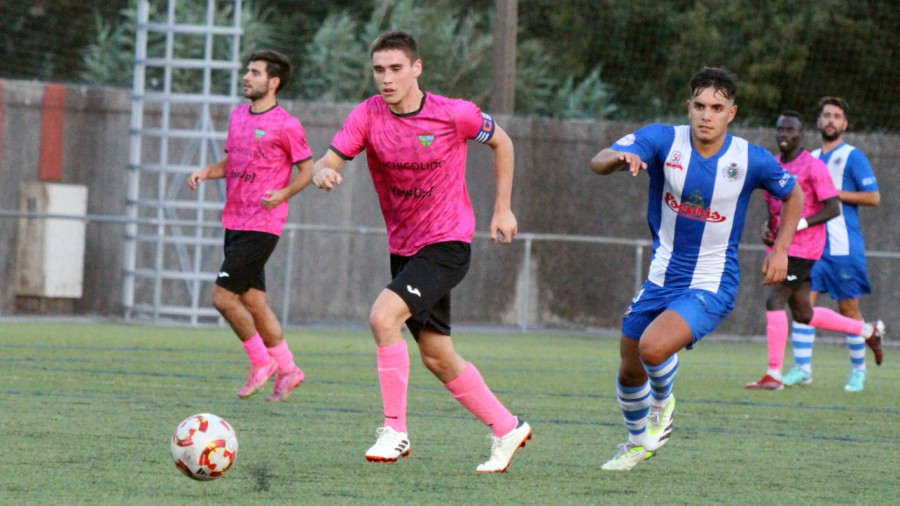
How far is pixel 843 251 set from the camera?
11.3 m

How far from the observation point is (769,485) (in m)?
6.05

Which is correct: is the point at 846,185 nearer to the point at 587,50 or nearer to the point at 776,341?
the point at 776,341

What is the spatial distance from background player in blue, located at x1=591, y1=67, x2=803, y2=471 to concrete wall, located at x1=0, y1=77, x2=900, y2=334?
35.1 ft

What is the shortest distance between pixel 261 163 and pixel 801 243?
410cm

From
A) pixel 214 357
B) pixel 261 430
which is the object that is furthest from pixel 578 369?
pixel 261 430

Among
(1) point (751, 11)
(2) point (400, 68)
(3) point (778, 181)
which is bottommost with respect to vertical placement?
(3) point (778, 181)

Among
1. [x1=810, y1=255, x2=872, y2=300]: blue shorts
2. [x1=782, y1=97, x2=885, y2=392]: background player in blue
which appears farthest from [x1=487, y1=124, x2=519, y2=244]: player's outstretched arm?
[x1=810, y1=255, x2=872, y2=300]: blue shorts

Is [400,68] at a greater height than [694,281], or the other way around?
[400,68]

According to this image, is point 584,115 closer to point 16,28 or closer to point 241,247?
point 16,28

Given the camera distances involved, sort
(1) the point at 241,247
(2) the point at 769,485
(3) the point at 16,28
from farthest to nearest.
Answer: (3) the point at 16,28 → (1) the point at 241,247 → (2) the point at 769,485

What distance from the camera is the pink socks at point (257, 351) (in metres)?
9.07

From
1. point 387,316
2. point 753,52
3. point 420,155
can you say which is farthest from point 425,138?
point 753,52

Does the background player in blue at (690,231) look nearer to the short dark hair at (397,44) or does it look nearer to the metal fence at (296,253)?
the short dark hair at (397,44)

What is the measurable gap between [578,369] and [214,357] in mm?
3079
